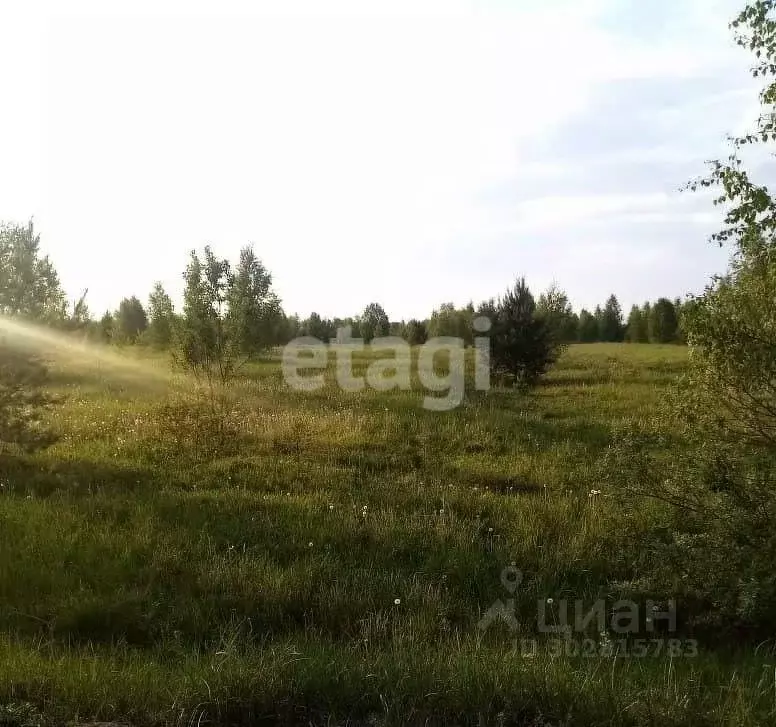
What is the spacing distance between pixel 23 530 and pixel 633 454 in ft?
21.2

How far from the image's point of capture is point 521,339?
2334 cm

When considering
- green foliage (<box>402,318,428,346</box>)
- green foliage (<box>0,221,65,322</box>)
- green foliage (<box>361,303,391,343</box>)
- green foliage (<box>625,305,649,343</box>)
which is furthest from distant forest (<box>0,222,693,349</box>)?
green foliage (<box>625,305,649,343</box>)

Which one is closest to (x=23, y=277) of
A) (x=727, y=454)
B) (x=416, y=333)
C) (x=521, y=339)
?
(x=727, y=454)

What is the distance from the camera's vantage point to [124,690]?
3.18 metres

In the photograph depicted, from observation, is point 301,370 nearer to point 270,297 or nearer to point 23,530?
point 270,297

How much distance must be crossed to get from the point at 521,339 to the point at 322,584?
19.4 meters

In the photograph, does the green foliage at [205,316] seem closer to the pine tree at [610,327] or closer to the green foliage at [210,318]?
the green foliage at [210,318]

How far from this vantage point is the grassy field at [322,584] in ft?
10.3

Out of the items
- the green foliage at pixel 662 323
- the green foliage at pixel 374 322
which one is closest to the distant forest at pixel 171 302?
the green foliage at pixel 374 322

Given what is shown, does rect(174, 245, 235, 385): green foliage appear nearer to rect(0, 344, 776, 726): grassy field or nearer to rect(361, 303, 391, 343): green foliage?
rect(0, 344, 776, 726): grassy field


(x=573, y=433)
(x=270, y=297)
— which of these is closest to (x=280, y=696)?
(x=573, y=433)

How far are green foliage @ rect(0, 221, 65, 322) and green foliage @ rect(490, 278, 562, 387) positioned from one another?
1714 cm

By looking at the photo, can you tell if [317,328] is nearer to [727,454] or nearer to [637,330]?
[637,330]

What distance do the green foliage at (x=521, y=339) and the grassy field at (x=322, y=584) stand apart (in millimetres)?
11657
